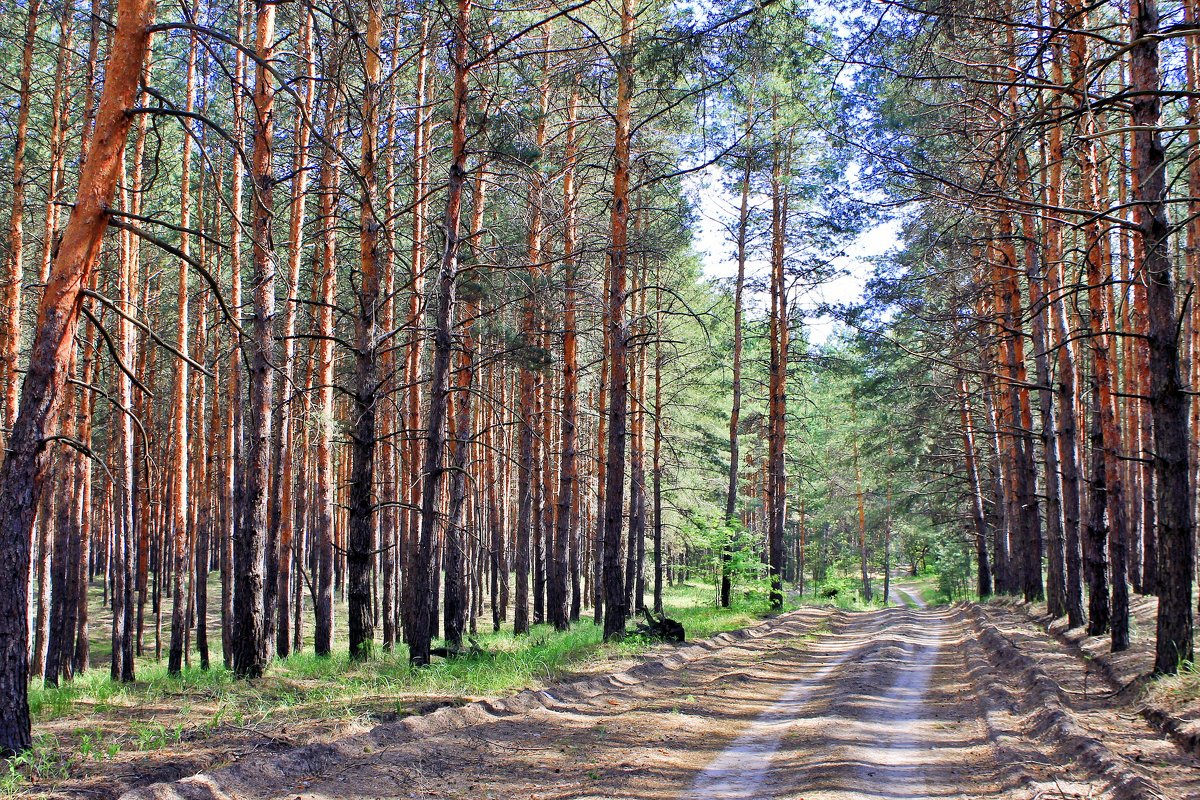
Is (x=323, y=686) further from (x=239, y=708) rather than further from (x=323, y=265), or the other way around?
(x=323, y=265)

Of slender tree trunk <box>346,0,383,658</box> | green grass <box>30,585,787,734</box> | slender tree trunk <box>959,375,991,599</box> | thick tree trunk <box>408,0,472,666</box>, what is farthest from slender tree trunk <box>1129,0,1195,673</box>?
slender tree trunk <box>959,375,991,599</box>

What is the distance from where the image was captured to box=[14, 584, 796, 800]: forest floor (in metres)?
5.13

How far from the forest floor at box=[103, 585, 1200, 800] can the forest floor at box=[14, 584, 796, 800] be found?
0.50m

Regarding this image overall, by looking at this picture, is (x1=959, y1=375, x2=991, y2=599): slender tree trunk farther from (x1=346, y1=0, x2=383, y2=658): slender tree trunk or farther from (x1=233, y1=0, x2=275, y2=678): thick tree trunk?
(x1=233, y1=0, x2=275, y2=678): thick tree trunk

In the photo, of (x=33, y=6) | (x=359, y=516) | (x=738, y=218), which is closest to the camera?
(x=359, y=516)

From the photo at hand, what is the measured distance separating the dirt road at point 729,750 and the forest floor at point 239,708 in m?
0.52

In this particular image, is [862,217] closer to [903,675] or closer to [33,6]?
[903,675]

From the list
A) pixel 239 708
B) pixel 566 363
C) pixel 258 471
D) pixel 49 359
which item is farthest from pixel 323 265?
pixel 49 359

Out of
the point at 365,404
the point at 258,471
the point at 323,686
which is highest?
the point at 365,404

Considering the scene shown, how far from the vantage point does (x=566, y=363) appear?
17.4 metres

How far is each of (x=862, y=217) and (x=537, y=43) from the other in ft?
38.2

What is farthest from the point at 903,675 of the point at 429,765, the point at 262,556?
the point at 262,556

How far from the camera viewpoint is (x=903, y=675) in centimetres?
1104

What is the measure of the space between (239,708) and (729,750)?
461cm
